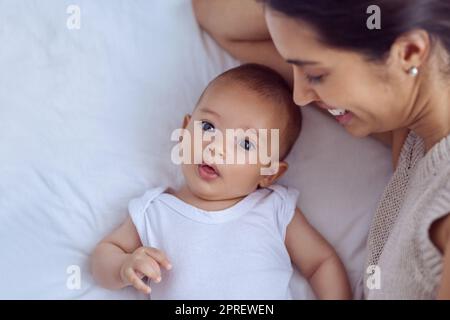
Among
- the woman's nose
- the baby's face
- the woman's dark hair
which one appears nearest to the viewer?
the woman's dark hair

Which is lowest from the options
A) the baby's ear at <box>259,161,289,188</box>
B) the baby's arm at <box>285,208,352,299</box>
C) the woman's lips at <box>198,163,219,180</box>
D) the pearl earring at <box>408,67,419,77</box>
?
the baby's arm at <box>285,208,352,299</box>

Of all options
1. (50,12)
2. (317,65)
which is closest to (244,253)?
(317,65)

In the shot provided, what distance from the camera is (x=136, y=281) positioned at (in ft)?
3.12

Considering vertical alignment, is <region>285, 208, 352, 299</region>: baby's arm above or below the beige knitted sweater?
below

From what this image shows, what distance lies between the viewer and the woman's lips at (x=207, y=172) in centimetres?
103

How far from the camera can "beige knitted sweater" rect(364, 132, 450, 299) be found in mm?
817

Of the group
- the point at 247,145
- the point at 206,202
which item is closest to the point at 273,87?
the point at 247,145

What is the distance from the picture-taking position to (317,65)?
837 mm

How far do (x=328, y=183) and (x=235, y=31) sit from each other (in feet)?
1.07

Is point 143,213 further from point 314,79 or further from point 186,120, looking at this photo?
point 314,79

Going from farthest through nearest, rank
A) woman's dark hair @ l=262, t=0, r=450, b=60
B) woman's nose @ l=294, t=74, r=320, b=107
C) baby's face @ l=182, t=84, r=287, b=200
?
baby's face @ l=182, t=84, r=287, b=200
woman's nose @ l=294, t=74, r=320, b=107
woman's dark hair @ l=262, t=0, r=450, b=60

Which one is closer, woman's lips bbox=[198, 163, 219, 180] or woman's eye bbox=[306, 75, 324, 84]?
woman's eye bbox=[306, 75, 324, 84]

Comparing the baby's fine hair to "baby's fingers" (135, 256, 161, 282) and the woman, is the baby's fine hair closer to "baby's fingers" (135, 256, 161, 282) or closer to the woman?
the woman

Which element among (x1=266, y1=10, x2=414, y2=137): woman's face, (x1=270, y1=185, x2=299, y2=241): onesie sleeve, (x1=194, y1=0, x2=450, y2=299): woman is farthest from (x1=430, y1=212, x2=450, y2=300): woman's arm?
(x1=270, y1=185, x2=299, y2=241): onesie sleeve
